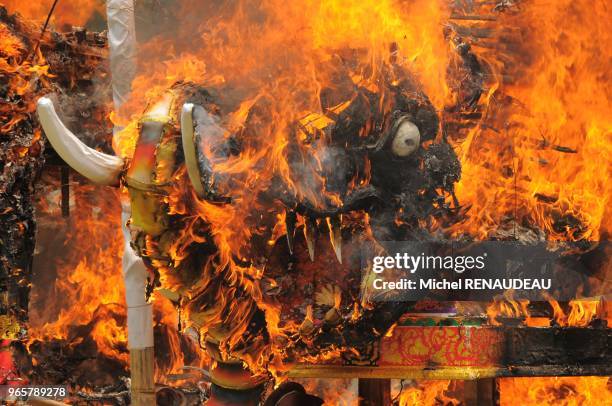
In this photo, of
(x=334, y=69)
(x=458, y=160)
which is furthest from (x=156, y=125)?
(x=458, y=160)

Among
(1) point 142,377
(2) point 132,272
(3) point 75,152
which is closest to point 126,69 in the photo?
(2) point 132,272

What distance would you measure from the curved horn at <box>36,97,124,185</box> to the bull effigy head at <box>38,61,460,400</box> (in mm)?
17

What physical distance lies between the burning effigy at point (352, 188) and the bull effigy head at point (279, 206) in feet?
0.05

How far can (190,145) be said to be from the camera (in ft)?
16.8

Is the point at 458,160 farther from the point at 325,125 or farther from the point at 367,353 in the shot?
the point at 367,353

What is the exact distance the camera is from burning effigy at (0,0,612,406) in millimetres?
5668

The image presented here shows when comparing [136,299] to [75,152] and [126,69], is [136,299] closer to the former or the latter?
[126,69]

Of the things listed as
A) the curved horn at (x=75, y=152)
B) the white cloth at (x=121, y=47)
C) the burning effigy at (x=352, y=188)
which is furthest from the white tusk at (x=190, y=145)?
the white cloth at (x=121, y=47)

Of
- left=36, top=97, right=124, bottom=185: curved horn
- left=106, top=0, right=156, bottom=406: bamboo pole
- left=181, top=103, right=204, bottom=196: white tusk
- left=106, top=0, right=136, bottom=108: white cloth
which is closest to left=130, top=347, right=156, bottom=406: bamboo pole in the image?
left=106, top=0, right=156, bottom=406: bamboo pole

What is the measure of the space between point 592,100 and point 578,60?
14.6 inches

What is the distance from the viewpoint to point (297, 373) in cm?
617

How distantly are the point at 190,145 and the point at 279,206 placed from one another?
970 millimetres

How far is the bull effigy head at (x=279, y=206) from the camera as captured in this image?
17.7 feet

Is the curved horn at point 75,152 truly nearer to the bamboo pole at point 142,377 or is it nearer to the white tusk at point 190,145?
the white tusk at point 190,145
